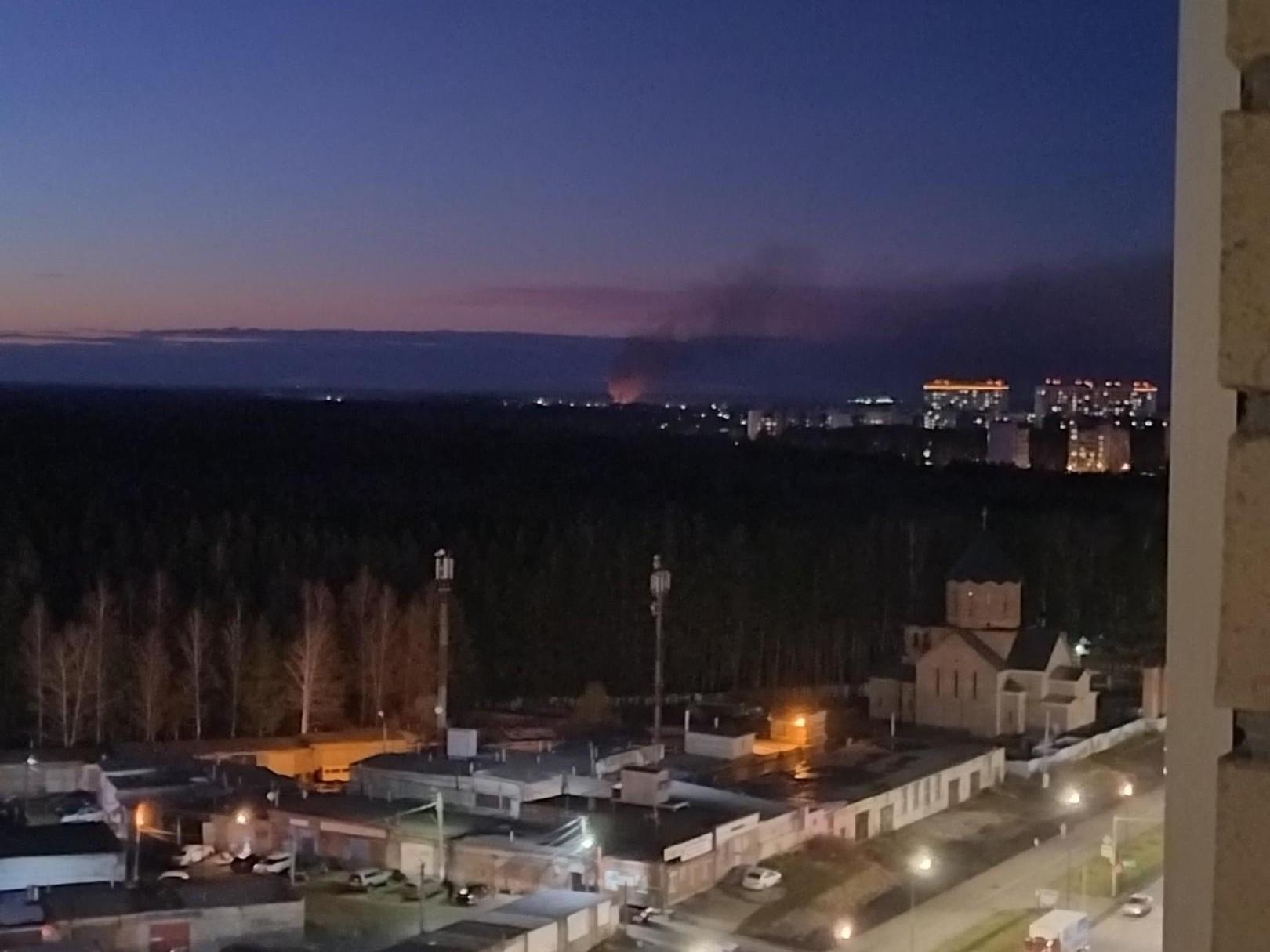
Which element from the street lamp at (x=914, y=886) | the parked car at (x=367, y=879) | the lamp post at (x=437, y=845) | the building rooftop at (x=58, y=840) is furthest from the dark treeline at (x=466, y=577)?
the parked car at (x=367, y=879)

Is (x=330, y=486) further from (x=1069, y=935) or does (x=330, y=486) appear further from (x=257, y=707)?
(x=1069, y=935)

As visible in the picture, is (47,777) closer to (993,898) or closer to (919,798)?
(919,798)

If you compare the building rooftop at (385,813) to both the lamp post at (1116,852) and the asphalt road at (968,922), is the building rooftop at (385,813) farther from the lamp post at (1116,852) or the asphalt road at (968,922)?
the lamp post at (1116,852)

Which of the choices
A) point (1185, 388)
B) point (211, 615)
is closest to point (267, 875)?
point (211, 615)

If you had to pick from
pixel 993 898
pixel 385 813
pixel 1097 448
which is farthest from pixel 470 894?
pixel 1097 448

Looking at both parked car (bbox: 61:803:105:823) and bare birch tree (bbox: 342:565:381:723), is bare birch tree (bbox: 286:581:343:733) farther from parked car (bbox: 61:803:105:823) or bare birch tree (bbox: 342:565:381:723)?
parked car (bbox: 61:803:105:823)

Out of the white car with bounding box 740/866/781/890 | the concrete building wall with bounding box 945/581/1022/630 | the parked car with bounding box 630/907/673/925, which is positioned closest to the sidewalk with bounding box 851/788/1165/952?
the white car with bounding box 740/866/781/890
